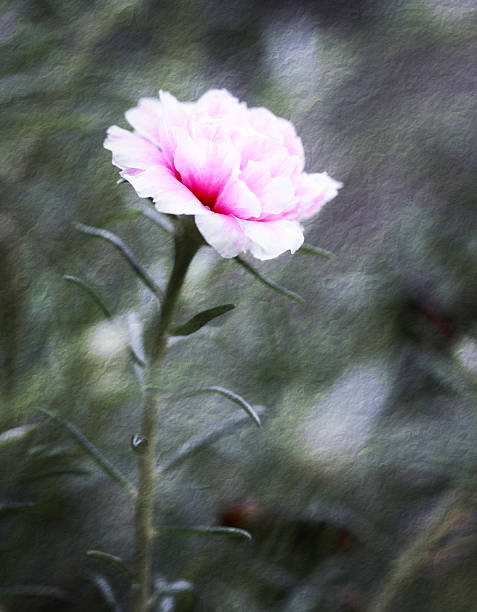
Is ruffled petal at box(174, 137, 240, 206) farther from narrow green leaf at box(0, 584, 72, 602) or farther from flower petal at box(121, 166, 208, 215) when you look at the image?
narrow green leaf at box(0, 584, 72, 602)

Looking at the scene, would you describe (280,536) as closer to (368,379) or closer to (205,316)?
(368,379)

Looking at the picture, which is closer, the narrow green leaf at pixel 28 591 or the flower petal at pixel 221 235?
the flower petal at pixel 221 235

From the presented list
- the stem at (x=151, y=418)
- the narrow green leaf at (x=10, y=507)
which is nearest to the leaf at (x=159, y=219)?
the stem at (x=151, y=418)

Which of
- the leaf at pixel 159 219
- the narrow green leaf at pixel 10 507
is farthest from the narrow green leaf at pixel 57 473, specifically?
the leaf at pixel 159 219

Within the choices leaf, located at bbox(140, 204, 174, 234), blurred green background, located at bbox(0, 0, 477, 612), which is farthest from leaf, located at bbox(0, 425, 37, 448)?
leaf, located at bbox(140, 204, 174, 234)

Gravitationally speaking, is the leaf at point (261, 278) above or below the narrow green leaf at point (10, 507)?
above

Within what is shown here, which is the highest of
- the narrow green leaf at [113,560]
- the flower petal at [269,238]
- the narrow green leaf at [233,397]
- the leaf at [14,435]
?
the flower petal at [269,238]

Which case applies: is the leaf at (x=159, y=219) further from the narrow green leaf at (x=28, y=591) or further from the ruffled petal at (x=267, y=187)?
the narrow green leaf at (x=28, y=591)

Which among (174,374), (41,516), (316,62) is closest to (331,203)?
(316,62)
